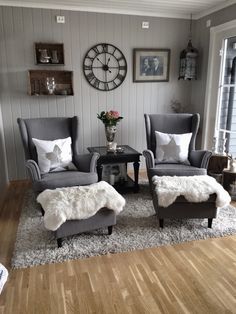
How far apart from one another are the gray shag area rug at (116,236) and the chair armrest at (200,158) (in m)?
0.58

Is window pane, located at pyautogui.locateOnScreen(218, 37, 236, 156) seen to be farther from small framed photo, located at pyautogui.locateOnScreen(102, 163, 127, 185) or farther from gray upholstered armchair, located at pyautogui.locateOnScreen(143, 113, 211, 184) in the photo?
small framed photo, located at pyautogui.locateOnScreen(102, 163, 127, 185)

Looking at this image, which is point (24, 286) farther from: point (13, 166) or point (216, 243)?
point (13, 166)

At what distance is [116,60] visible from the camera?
4.05 meters

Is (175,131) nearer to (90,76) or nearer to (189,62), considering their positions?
(189,62)

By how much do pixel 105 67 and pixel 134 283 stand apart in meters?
3.09

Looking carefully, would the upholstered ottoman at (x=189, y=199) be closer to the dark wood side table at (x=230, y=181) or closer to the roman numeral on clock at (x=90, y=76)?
the dark wood side table at (x=230, y=181)

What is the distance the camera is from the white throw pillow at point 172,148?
11.0ft

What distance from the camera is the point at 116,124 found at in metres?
3.70

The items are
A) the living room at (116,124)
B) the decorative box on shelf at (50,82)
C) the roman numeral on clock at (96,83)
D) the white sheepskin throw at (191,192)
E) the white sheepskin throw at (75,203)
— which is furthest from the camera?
the roman numeral on clock at (96,83)

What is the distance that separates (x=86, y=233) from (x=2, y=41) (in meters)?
2.80

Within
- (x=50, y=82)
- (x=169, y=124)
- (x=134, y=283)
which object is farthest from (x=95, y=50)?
(x=134, y=283)

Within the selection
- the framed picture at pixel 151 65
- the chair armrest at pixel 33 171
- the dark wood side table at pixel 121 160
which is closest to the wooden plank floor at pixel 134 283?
the chair armrest at pixel 33 171

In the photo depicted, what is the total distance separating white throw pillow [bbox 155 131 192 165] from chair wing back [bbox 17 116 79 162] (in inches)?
42.6

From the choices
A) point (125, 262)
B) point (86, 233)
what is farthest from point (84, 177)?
point (125, 262)
